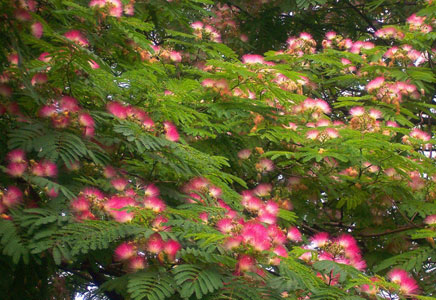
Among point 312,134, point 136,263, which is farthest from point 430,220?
point 136,263

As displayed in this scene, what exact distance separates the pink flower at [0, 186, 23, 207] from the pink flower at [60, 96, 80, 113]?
0.58 metres

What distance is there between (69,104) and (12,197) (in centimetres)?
67

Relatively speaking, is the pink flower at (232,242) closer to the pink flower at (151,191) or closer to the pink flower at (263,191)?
the pink flower at (151,191)

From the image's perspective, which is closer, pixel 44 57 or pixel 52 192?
pixel 52 192

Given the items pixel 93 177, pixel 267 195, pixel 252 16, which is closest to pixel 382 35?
pixel 252 16

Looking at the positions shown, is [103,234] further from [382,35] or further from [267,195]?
[382,35]

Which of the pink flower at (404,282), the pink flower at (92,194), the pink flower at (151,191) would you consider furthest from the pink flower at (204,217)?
the pink flower at (404,282)

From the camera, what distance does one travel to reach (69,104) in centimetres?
361

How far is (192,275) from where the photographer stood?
3.03m

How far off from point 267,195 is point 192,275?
2.19 m

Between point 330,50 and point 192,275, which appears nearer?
point 192,275

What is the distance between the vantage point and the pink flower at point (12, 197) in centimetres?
326

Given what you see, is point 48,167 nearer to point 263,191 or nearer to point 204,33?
point 263,191

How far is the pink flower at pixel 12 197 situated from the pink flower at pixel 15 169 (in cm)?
8
